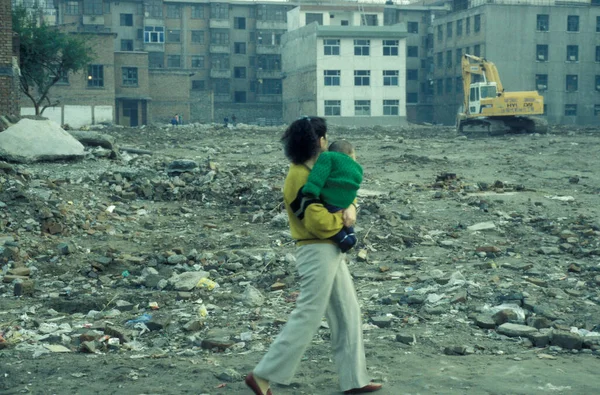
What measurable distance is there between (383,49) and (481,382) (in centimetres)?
6172

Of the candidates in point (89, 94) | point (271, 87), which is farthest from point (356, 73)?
point (89, 94)

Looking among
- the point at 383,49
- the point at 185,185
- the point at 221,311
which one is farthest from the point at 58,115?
the point at 221,311

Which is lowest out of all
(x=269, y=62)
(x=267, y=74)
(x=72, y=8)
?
(x=267, y=74)

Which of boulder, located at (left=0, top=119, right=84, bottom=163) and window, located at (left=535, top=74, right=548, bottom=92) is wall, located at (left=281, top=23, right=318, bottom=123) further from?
boulder, located at (left=0, top=119, right=84, bottom=163)

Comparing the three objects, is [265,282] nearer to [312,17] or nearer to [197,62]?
[312,17]

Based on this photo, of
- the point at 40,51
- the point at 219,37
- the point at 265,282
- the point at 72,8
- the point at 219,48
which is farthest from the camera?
the point at 219,37

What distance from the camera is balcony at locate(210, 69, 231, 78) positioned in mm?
76500

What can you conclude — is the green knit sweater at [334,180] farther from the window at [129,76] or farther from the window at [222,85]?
the window at [222,85]

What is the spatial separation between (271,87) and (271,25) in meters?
6.35

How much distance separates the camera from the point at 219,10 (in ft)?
252

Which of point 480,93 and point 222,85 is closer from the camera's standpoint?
point 480,93

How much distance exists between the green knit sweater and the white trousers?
0.28 metres

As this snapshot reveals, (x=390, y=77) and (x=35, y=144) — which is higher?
(x=390, y=77)

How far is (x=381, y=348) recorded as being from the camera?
5.84m
